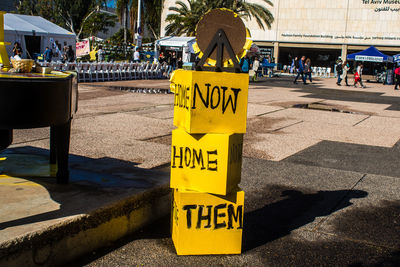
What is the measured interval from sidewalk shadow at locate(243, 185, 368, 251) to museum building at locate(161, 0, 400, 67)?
51.8 m

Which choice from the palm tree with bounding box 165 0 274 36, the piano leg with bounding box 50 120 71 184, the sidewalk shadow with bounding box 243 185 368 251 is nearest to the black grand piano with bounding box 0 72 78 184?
the piano leg with bounding box 50 120 71 184

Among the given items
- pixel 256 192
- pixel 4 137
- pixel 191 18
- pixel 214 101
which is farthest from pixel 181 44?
pixel 214 101

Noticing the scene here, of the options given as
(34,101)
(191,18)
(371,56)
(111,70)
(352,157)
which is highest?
(191,18)

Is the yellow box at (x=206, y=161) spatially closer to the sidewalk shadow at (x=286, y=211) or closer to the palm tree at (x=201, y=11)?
the sidewalk shadow at (x=286, y=211)

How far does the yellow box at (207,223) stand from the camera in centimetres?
366

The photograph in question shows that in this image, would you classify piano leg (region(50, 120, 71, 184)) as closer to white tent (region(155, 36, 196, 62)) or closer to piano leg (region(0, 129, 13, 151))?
piano leg (region(0, 129, 13, 151))

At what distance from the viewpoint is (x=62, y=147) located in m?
4.18

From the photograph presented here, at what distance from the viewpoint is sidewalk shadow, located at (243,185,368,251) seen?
421 centimetres

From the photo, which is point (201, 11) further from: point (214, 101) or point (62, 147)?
point (214, 101)

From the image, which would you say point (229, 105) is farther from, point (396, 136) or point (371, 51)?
point (371, 51)

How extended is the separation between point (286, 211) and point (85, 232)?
2.29m

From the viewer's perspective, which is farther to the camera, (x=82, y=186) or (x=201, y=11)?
(x=201, y=11)

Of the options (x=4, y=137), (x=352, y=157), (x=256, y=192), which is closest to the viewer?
(x=4, y=137)

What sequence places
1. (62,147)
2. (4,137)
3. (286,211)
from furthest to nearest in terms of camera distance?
(286,211) → (62,147) → (4,137)
